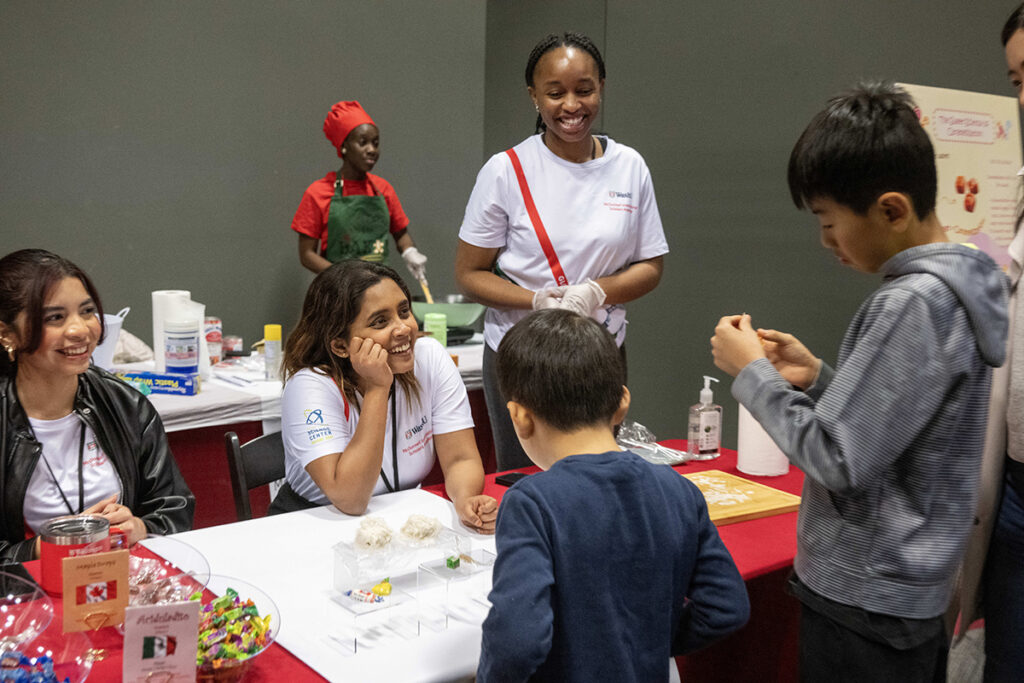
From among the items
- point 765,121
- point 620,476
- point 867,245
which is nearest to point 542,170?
point 867,245

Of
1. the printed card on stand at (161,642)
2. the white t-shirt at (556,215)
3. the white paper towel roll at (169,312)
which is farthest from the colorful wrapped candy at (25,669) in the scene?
the white paper towel roll at (169,312)

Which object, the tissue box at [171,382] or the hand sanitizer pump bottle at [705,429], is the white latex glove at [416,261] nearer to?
the tissue box at [171,382]

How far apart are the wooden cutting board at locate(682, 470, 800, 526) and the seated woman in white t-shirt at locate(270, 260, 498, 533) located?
52cm

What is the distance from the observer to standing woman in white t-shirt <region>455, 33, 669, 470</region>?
8.35 ft

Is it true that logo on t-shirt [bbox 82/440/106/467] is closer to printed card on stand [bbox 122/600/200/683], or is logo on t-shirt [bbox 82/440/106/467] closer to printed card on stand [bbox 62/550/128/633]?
printed card on stand [bbox 62/550/128/633]

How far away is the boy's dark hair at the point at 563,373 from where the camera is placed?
121 centimetres

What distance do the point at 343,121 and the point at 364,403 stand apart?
278 centimetres

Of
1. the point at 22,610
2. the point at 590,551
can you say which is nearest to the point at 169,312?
the point at 22,610

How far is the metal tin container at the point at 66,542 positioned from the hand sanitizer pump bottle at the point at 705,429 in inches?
57.3

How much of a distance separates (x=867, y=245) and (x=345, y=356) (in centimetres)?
121

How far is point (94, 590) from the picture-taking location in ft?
4.15

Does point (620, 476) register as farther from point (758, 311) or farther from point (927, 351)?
point (758, 311)

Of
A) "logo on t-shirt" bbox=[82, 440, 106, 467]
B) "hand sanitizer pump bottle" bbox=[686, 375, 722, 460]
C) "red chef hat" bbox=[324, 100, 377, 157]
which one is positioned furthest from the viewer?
"red chef hat" bbox=[324, 100, 377, 157]

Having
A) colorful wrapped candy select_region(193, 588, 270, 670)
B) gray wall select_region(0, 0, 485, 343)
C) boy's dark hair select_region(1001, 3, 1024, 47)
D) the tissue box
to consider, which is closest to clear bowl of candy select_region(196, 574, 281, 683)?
colorful wrapped candy select_region(193, 588, 270, 670)
